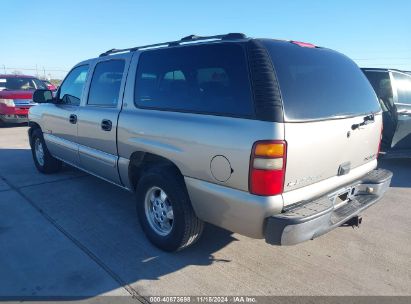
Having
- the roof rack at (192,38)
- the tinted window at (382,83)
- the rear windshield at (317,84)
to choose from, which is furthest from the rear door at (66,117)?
the tinted window at (382,83)

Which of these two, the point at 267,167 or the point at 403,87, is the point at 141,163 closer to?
the point at 267,167

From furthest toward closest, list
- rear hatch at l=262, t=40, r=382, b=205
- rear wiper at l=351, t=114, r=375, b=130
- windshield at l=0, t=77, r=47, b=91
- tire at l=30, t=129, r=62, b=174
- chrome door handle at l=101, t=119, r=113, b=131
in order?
windshield at l=0, t=77, r=47, b=91
tire at l=30, t=129, r=62, b=174
chrome door handle at l=101, t=119, r=113, b=131
rear wiper at l=351, t=114, r=375, b=130
rear hatch at l=262, t=40, r=382, b=205

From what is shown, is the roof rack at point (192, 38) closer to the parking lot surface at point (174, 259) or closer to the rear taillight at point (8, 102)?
the parking lot surface at point (174, 259)

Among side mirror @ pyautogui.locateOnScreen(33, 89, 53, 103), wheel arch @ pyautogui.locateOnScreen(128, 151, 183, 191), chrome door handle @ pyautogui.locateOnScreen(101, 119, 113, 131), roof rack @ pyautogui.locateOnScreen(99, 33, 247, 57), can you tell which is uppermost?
roof rack @ pyautogui.locateOnScreen(99, 33, 247, 57)

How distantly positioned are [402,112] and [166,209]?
4699mm

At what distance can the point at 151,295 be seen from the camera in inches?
106

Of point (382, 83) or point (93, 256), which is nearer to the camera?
point (93, 256)

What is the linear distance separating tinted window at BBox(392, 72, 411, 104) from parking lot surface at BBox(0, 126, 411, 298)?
2464 millimetres

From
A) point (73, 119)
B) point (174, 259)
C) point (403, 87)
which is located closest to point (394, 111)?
point (403, 87)

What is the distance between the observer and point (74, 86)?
4.89 meters

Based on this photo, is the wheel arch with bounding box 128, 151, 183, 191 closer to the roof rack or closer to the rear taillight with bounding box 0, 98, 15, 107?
the roof rack

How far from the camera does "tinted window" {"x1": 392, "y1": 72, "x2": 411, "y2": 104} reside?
19.9 feet

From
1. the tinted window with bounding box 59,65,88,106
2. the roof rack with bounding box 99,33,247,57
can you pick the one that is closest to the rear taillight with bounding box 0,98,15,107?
the tinted window with bounding box 59,65,88,106

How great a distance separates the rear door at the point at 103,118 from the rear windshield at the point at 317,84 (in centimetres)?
189
